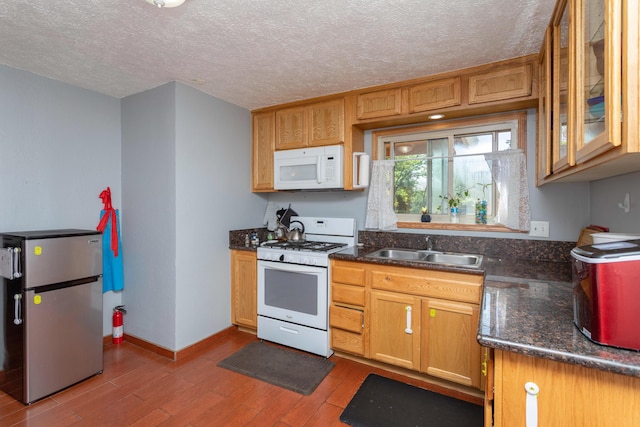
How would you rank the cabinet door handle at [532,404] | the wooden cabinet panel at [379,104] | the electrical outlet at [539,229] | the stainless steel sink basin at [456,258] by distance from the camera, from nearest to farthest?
the cabinet door handle at [532,404] < the electrical outlet at [539,229] < the stainless steel sink basin at [456,258] < the wooden cabinet panel at [379,104]

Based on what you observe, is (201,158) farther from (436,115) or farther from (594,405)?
(594,405)

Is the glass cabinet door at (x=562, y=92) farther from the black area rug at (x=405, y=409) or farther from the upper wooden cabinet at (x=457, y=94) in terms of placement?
the black area rug at (x=405, y=409)

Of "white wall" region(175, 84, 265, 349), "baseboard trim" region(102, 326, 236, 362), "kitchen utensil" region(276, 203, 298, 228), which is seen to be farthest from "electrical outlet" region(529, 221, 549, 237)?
"baseboard trim" region(102, 326, 236, 362)

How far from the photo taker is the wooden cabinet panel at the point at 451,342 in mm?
1956

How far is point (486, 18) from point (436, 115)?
0.83m

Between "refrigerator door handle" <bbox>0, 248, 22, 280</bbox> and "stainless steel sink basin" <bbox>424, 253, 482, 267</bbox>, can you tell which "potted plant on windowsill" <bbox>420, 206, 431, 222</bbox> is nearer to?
"stainless steel sink basin" <bbox>424, 253, 482, 267</bbox>

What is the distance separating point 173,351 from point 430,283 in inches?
82.5

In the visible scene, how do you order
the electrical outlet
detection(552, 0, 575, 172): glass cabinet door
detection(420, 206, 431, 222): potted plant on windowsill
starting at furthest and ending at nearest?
detection(420, 206, 431, 222): potted plant on windowsill
the electrical outlet
detection(552, 0, 575, 172): glass cabinet door

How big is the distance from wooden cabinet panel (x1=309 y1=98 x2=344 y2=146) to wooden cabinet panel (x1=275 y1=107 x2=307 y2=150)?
100mm

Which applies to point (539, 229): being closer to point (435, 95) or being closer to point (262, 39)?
point (435, 95)

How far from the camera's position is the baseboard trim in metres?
2.50

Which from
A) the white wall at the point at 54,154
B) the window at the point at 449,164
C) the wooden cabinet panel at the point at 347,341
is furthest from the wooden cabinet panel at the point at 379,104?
the white wall at the point at 54,154

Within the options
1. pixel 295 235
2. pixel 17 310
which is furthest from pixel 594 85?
pixel 17 310

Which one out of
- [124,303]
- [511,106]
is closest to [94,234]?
[124,303]
